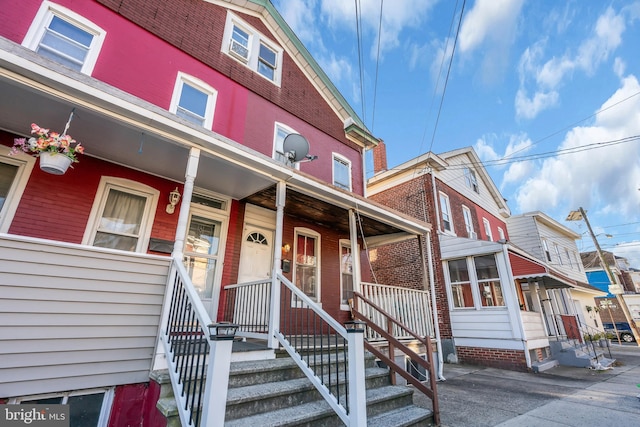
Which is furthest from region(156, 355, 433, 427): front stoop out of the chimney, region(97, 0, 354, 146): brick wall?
the chimney

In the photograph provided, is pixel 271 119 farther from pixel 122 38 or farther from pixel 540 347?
pixel 540 347

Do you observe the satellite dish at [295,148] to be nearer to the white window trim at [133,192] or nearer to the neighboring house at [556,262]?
the white window trim at [133,192]

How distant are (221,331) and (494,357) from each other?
29.5 ft

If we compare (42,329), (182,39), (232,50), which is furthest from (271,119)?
(42,329)

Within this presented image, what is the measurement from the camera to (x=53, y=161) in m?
3.29

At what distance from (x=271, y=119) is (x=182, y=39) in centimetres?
243

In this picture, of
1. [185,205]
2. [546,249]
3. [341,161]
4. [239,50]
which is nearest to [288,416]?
[185,205]

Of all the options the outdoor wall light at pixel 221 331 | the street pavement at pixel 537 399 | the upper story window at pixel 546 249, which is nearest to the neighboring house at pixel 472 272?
the street pavement at pixel 537 399

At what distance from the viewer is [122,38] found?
508 cm

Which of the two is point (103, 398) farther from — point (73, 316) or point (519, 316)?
point (519, 316)

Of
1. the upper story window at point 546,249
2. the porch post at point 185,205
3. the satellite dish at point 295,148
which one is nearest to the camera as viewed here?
the porch post at point 185,205

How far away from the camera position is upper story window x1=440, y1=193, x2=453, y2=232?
35.8 feet

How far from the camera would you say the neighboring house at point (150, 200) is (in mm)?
2885

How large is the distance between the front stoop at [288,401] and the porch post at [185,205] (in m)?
1.49
